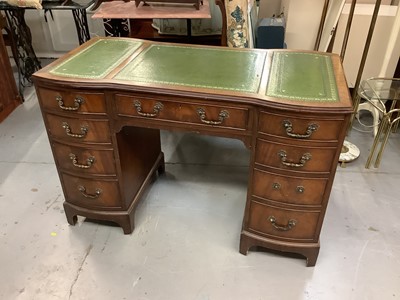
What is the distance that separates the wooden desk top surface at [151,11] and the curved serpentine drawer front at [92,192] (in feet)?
3.68

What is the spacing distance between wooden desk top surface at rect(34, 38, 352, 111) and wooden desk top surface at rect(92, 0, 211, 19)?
1.88 ft

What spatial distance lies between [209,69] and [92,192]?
76 cm

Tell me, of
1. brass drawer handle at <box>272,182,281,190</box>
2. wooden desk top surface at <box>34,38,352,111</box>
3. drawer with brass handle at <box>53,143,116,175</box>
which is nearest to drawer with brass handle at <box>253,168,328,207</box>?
brass drawer handle at <box>272,182,281,190</box>

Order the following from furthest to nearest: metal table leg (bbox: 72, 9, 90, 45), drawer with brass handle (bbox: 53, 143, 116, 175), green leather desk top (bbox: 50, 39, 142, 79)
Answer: metal table leg (bbox: 72, 9, 90, 45)
drawer with brass handle (bbox: 53, 143, 116, 175)
green leather desk top (bbox: 50, 39, 142, 79)

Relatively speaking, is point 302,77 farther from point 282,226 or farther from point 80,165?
point 80,165

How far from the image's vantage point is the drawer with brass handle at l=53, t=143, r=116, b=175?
1.54m

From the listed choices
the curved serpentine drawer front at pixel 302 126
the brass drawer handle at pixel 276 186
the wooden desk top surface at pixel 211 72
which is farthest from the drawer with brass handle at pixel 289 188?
the wooden desk top surface at pixel 211 72

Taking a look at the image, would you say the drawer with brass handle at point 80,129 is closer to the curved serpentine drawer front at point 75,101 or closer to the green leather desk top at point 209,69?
the curved serpentine drawer front at point 75,101

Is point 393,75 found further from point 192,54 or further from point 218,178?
point 192,54

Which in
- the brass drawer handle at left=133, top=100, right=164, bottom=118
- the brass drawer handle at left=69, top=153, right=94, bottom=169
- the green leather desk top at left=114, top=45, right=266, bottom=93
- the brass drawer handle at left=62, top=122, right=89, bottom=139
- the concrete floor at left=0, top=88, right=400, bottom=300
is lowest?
the concrete floor at left=0, top=88, right=400, bottom=300

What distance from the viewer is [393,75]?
256 cm

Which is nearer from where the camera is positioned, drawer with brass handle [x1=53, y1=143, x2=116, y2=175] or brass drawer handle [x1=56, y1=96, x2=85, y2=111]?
brass drawer handle [x1=56, y1=96, x2=85, y2=111]

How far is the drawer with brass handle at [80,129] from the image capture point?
4.79ft

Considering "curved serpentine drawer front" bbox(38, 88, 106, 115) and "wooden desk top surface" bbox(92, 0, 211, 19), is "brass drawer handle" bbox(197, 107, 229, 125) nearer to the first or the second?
"curved serpentine drawer front" bbox(38, 88, 106, 115)
